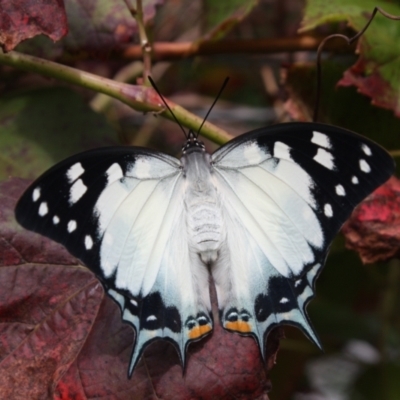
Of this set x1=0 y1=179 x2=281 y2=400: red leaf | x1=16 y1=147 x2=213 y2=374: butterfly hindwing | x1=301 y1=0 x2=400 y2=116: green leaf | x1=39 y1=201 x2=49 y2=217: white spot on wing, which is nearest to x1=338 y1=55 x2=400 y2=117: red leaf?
x1=301 y1=0 x2=400 y2=116: green leaf

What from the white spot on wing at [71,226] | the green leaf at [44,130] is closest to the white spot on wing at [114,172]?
the white spot on wing at [71,226]

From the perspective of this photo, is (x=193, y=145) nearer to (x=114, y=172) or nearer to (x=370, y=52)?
(x=114, y=172)

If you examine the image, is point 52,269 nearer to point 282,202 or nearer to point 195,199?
point 195,199

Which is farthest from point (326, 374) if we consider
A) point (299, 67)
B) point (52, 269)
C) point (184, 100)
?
point (52, 269)

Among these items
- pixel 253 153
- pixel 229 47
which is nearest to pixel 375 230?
pixel 253 153

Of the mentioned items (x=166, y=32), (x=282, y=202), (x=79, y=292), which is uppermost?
(x=166, y=32)

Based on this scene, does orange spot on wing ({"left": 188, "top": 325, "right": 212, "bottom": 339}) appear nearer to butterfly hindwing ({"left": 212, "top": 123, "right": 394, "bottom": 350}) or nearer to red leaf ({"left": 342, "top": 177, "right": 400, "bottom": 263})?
butterfly hindwing ({"left": 212, "top": 123, "right": 394, "bottom": 350})
